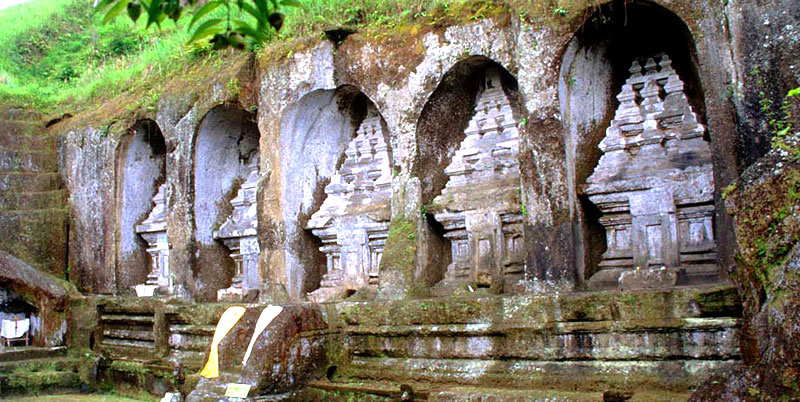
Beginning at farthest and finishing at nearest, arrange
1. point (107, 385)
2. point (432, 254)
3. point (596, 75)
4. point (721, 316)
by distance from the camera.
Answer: point (107, 385) → point (432, 254) → point (596, 75) → point (721, 316)

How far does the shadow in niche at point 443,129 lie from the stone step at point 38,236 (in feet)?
22.6

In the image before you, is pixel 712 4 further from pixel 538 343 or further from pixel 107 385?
pixel 107 385

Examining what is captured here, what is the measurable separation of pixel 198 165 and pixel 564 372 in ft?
21.9

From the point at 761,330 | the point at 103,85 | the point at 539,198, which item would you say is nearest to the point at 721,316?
the point at 761,330

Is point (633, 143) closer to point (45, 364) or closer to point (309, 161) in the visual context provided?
point (309, 161)

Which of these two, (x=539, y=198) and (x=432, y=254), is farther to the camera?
(x=432, y=254)

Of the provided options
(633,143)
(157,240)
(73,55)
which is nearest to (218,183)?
(157,240)

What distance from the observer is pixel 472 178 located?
9.43 metres

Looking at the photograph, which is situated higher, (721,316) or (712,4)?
(712,4)

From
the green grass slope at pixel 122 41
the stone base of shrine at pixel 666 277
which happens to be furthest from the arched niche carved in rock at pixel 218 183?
the stone base of shrine at pixel 666 277

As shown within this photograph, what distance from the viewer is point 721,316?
→ 624cm

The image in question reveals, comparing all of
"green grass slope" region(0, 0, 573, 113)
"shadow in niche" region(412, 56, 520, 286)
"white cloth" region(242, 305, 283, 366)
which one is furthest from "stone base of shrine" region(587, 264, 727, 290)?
"white cloth" region(242, 305, 283, 366)

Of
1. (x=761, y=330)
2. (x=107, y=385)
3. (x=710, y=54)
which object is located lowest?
(x=107, y=385)

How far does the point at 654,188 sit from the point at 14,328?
29.3 feet
